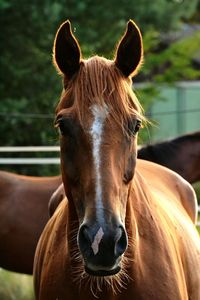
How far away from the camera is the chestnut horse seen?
127 inches

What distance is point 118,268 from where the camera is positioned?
3.25 m

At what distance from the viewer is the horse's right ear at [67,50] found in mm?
3707

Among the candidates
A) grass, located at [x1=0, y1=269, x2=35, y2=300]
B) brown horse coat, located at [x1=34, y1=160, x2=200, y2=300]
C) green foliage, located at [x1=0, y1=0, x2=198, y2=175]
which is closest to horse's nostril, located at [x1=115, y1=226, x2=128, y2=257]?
brown horse coat, located at [x1=34, y1=160, x2=200, y2=300]

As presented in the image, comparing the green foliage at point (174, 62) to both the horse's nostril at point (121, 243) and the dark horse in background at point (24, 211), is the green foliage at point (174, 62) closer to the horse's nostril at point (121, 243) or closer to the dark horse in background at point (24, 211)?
the dark horse in background at point (24, 211)

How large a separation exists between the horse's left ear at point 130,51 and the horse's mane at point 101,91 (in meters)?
0.04

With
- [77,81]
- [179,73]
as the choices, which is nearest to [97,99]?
[77,81]

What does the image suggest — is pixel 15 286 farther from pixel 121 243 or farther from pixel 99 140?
pixel 121 243

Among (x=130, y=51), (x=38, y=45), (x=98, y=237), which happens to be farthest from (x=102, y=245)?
(x=38, y=45)

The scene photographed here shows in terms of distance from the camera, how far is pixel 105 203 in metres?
3.23

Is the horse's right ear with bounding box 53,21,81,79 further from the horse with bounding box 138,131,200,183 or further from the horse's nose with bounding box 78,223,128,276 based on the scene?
the horse with bounding box 138,131,200,183

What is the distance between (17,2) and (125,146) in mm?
14072

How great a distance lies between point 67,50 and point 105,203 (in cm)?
82

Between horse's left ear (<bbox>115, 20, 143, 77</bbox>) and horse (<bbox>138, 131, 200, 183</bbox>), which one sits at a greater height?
horse's left ear (<bbox>115, 20, 143, 77</bbox>)

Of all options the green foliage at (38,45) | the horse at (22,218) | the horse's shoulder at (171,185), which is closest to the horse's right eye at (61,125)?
the horse's shoulder at (171,185)
